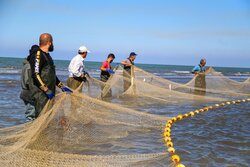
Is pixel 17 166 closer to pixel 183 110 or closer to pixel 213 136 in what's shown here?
pixel 213 136

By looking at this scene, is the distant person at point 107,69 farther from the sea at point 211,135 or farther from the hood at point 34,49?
the hood at point 34,49

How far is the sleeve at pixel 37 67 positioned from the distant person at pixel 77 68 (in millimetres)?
2457

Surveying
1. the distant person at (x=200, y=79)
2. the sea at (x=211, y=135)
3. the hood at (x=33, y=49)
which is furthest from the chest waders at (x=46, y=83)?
the distant person at (x=200, y=79)

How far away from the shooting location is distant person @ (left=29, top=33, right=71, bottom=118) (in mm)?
3980

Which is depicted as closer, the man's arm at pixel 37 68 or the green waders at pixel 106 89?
the man's arm at pixel 37 68

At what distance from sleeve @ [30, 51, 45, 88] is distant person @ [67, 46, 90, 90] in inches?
96.7

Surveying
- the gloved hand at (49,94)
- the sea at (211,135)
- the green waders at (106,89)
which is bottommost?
the sea at (211,135)

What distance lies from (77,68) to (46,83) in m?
2.42

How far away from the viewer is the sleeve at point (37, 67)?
3.96 metres

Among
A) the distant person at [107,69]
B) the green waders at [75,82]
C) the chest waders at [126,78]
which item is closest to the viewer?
the green waders at [75,82]

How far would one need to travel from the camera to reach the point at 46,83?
4.13m

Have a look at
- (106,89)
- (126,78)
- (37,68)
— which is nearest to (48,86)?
(37,68)

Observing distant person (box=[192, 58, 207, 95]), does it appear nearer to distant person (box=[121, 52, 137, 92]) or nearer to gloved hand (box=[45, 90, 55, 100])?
distant person (box=[121, 52, 137, 92])

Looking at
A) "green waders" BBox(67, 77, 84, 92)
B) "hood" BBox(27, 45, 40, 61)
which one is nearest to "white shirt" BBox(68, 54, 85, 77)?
"green waders" BBox(67, 77, 84, 92)
